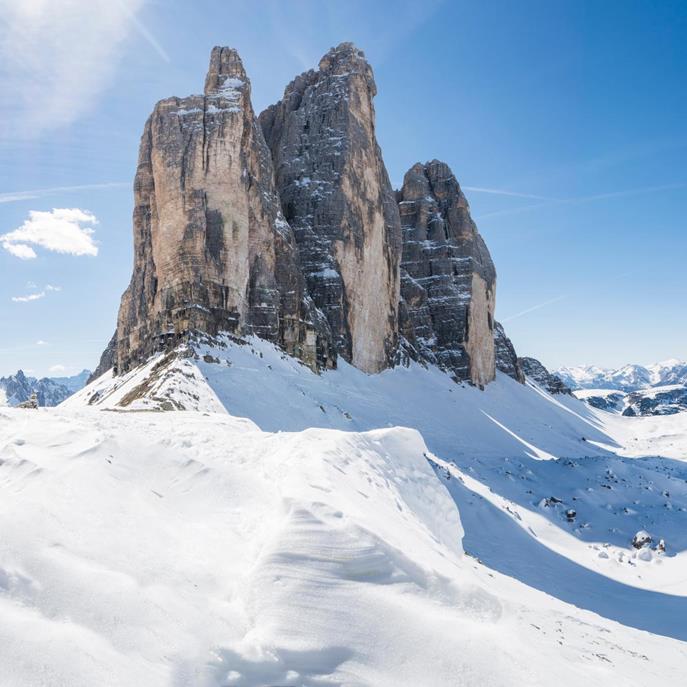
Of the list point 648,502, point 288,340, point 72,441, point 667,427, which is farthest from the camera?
point 667,427

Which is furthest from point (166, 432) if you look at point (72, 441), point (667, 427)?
point (667, 427)

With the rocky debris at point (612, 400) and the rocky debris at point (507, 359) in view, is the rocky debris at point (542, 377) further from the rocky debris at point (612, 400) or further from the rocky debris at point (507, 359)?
the rocky debris at point (612, 400)

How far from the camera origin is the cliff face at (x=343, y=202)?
41719mm

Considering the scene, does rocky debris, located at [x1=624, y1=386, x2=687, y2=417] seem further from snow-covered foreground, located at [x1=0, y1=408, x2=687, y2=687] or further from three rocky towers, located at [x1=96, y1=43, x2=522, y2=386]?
snow-covered foreground, located at [x1=0, y1=408, x2=687, y2=687]

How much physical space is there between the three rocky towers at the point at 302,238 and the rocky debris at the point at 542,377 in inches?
940

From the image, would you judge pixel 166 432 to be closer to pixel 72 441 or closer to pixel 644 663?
pixel 72 441

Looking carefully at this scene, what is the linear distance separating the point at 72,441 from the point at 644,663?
339 inches

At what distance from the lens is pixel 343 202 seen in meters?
42.4

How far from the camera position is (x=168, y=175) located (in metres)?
29.8

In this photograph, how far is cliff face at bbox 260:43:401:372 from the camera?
1642 inches

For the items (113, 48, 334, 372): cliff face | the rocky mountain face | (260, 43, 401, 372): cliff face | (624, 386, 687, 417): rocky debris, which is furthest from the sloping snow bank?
the rocky mountain face

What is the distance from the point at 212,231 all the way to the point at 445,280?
1477 inches

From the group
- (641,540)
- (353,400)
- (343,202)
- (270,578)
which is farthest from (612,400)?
(270,578)

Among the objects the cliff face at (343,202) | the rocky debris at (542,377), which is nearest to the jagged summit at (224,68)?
the cliff face at (343,202)
